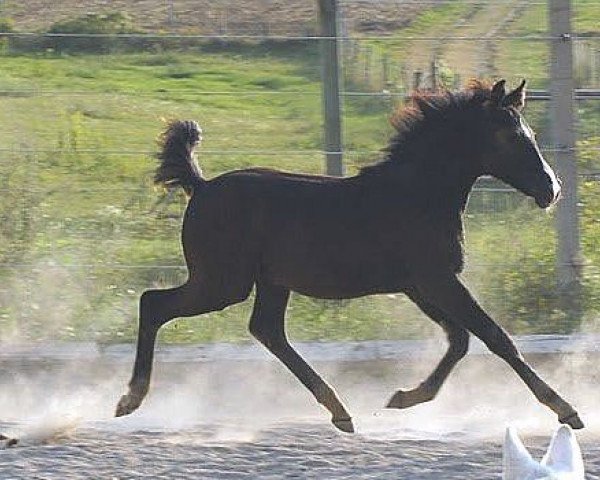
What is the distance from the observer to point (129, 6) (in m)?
12.1

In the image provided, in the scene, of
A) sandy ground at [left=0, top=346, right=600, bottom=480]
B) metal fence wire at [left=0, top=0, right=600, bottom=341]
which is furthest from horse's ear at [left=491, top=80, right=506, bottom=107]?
metal fence wire at [left=0, top=0, right=600, bottom=341]

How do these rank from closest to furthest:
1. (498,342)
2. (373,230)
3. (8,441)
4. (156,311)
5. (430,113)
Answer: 1. (8,441)
2. (498,342)
3. (373,230)
4. (430,113)
5. (156,311)

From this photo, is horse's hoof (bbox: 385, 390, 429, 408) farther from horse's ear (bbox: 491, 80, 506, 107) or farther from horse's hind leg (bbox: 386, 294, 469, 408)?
horse's ear (bbox: 491, 80, 506, 107)

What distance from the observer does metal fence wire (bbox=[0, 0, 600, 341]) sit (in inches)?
324

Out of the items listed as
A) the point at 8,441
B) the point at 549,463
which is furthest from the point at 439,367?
the point at 549,463

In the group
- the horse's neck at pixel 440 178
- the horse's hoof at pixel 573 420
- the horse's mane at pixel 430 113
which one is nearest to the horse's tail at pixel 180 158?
the horse's mane at pixel 430 113

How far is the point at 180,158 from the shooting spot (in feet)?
21.7

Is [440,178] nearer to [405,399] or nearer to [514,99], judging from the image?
[514,99]

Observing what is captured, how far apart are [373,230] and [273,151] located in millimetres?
2723

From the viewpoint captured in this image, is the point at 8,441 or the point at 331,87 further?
the point at 331,87

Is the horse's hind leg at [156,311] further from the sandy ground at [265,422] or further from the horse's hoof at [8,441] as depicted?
the horse's hoof at [8,441]

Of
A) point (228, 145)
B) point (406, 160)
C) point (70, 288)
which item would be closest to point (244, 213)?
point (406, 160)

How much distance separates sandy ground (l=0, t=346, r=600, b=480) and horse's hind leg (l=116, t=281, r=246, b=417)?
15cm

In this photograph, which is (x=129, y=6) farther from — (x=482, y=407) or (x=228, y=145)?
(x=482, y=407)
